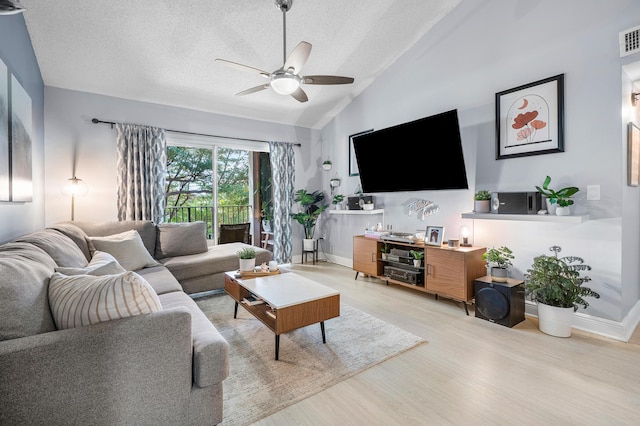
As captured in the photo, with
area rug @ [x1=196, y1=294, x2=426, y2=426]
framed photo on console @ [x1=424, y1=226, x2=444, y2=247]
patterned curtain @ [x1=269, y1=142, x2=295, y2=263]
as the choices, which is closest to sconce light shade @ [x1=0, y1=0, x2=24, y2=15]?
area rug @ [x1=196, y1=294, x2=426, y2=426]

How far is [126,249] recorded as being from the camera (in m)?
3.06

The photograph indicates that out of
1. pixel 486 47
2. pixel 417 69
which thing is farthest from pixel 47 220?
pixel 486 47

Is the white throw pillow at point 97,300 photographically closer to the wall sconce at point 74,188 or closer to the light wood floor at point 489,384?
the light wood floor at point 489,384

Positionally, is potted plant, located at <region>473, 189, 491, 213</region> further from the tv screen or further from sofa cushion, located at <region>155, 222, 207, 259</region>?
sofa cushion, located at <region>155, 222, 207, 259</region>

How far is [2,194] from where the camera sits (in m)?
1.87

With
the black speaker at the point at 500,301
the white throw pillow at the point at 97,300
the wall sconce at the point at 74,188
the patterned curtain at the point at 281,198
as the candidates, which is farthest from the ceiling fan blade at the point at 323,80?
the wall sconce at the point at 74,188

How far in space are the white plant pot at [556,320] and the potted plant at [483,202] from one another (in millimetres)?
1002

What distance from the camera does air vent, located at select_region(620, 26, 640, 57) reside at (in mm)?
2287

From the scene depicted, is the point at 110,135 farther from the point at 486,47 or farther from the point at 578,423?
the point at 578,423

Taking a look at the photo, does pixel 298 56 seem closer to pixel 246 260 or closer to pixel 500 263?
pixel 246 260

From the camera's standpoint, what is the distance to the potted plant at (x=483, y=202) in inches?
121

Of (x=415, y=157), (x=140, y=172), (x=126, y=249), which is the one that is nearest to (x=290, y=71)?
(x=415, y=157)

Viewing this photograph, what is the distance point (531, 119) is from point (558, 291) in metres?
1.64

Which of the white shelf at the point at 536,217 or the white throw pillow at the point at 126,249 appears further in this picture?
the white throw pillow at the point at 126,249
